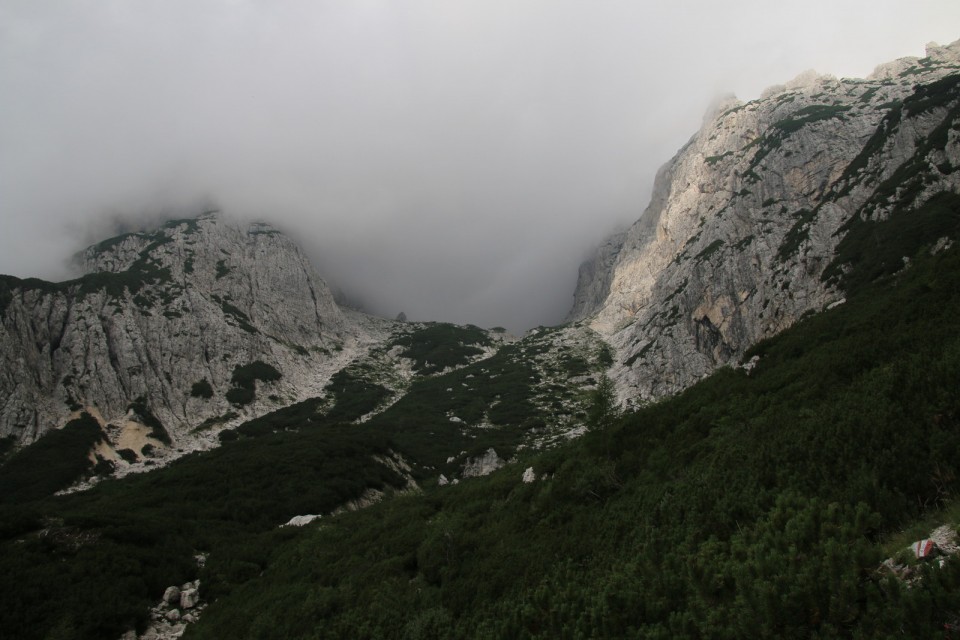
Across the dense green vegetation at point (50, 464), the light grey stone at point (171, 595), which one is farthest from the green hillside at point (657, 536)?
the dense green vegetation at point (50, 464)

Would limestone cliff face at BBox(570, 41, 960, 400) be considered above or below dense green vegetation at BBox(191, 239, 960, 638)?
above

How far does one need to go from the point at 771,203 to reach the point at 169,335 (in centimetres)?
11874

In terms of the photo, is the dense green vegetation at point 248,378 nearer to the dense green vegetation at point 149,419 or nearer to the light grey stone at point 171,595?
the dense green vegetation at point 149,419

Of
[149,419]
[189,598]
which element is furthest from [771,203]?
[149,419]

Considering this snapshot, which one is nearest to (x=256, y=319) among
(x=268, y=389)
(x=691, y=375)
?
(x=268, y=389)

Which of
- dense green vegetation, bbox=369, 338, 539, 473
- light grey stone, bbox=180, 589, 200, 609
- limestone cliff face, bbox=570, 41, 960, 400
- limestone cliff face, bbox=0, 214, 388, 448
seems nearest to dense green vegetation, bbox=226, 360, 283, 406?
limestone cliff face, bbox=0, 214, 388, 448

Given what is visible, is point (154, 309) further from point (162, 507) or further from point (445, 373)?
point (162, 507)

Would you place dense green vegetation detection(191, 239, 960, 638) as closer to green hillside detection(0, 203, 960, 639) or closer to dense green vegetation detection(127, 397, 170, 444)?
green hillside detection(0, 203, 960, 639)

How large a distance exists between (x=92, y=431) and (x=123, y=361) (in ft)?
62.7

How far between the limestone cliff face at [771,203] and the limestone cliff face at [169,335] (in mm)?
74283

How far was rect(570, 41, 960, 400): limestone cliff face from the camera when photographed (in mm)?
53656

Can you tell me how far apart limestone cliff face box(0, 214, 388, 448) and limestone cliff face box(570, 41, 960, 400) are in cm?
7428

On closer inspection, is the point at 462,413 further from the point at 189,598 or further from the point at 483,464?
the point at 189,598

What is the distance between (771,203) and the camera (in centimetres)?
8606
